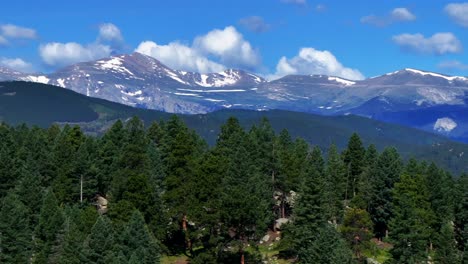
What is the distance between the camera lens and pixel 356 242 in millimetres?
77938

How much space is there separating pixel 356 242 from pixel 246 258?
1499 cm

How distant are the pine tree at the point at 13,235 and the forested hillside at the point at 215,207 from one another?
0.44 ft

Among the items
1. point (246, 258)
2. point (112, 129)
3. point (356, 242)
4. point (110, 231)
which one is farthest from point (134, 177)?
point (112, 129)

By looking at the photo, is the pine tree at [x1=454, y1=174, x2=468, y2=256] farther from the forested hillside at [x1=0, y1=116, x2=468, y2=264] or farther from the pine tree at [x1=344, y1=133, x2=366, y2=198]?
the pine tree at [x1=344, y1=133, x2=366, y2=198]

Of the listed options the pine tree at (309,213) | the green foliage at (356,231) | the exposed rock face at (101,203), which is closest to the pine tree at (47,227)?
the exposed rock face at (101,203)

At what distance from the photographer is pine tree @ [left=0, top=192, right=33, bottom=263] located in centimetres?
7025

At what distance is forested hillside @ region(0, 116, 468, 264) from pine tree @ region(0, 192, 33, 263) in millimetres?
133

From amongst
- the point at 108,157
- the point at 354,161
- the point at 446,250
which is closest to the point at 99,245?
the point at 108,157

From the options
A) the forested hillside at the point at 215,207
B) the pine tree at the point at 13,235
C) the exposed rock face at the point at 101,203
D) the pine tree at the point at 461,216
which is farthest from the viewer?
the exposed rock face at the point at 101,203

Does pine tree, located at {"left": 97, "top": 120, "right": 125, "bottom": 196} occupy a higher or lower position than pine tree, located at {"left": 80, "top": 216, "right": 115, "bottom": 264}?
higher

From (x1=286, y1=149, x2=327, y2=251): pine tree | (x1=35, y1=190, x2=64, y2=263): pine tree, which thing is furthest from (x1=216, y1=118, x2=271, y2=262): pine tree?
(x1=35, y1=190, x2=64, y2=263): pine tree

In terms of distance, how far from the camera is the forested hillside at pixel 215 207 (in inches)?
2628

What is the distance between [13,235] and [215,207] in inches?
987

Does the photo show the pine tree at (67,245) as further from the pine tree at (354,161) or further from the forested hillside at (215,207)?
the pine tree at (354,161)
